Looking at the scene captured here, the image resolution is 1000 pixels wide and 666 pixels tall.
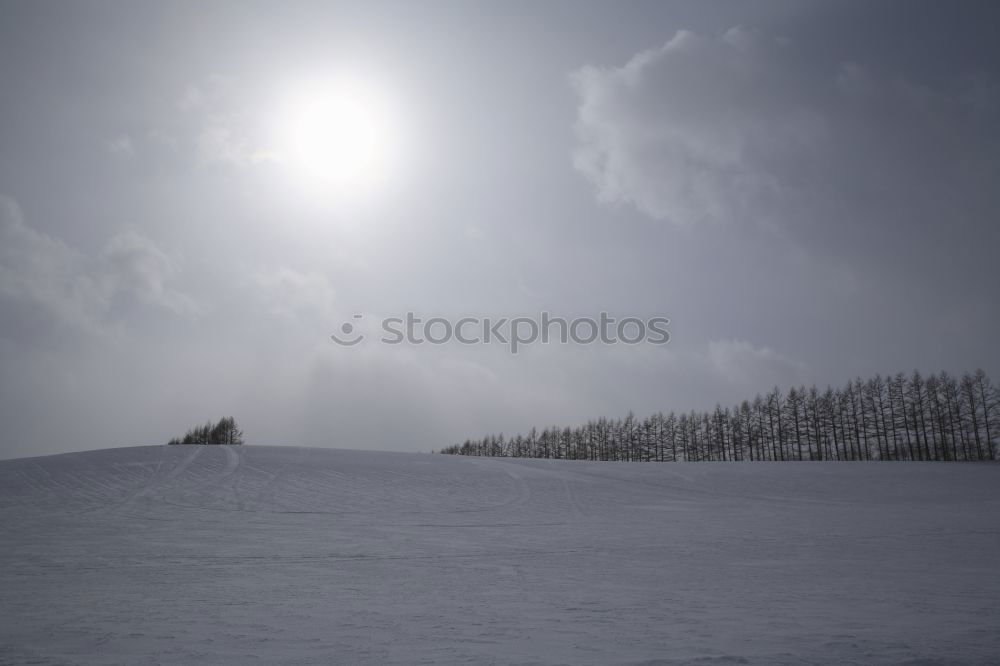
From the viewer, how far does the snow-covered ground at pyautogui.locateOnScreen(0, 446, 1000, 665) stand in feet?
19.3

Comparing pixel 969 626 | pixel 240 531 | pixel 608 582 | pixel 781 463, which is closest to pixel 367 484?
pixel 240 531

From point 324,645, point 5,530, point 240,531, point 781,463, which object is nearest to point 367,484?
point 240,531

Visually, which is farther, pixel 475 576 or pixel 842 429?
pixel 842 429

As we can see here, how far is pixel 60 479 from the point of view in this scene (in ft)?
89.4

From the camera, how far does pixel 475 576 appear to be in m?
10.3

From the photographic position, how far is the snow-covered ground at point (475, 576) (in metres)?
5.89

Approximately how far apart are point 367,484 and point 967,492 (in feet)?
111

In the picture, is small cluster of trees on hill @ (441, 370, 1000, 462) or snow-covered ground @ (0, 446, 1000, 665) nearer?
snow-covered ground @ (0, 446, 1000, 665)

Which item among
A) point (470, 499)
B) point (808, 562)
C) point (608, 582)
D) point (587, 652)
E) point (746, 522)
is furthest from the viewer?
point (470, 499)

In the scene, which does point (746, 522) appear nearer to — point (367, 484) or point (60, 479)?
point (367, 484)

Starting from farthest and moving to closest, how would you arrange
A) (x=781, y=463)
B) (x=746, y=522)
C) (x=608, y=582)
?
(x=781, y=463) → (x=746, y=522) → (x=608, y=582)

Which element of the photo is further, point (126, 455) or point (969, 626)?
point (126, 455)

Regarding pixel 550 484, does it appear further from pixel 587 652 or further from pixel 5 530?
pixel 587 652

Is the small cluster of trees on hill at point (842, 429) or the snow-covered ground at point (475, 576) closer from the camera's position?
the snow-covered ground at point (475, 576)
